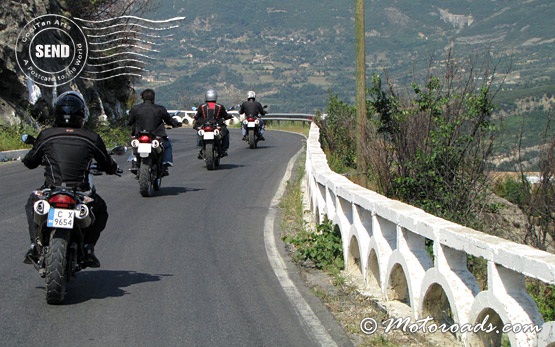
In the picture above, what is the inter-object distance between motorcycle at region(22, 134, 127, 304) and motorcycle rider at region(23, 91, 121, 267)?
0.56 ft

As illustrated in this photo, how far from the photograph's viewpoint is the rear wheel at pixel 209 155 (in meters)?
21.5

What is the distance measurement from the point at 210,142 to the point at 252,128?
9.08 metres

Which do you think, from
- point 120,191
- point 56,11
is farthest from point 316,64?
point 120,191

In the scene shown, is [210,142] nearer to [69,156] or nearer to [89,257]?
[89,257]

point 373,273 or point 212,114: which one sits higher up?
point 212,114

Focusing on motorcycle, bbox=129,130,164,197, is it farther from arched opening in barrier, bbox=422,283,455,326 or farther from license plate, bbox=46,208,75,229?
arched opening in barrier, bbox=422,283,455,326

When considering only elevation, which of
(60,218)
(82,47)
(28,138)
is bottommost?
(60,218)

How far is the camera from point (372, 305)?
337 inches

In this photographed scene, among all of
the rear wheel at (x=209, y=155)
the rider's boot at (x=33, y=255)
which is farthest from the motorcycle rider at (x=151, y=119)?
the rider's boot at (x=33, y=255)

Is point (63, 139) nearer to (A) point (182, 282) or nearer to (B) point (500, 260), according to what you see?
(A) point (182, 282)

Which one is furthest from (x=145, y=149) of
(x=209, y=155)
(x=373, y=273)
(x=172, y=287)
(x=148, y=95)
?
(x=373, y=273)

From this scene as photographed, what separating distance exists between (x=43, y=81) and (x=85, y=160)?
22060mm

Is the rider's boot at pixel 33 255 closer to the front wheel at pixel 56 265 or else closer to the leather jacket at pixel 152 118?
the front wheel at pixel 56 265

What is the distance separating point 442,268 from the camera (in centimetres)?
694
